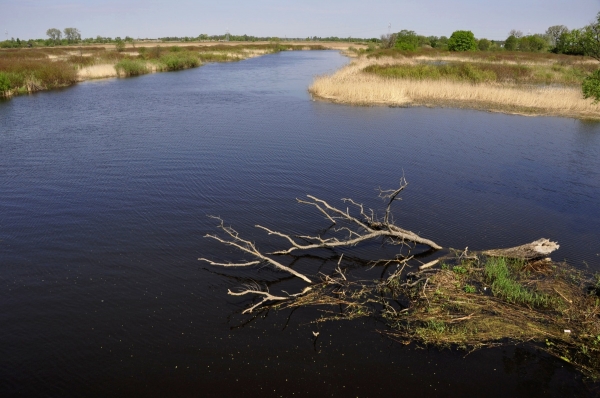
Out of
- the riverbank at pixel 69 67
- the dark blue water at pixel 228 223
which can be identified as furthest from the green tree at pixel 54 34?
the dark blue water at pixel 228 223

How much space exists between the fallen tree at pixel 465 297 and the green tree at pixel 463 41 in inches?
2614

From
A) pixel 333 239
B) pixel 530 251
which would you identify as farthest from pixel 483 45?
pixel 333 239

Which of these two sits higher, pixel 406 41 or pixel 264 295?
pixel 406 41

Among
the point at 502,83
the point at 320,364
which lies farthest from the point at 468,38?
the point at 320,364

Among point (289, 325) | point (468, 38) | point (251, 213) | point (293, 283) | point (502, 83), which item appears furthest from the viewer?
point (468, 38)

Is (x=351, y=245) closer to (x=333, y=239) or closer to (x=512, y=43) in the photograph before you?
(x=333, y=239)

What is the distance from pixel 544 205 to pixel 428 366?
28.2 feet

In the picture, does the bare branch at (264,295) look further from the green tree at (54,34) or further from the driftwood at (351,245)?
the green tree at (54,34)

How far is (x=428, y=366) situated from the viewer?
272 inches

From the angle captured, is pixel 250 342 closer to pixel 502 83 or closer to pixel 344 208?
pixel 344 208

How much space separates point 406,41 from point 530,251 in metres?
64.3

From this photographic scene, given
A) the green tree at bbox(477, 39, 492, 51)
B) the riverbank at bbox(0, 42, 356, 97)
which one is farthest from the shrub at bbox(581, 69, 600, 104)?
the green tree at bbox(477, 39, 492, 51)

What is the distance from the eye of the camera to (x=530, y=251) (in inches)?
366

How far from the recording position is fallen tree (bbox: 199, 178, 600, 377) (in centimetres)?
741
